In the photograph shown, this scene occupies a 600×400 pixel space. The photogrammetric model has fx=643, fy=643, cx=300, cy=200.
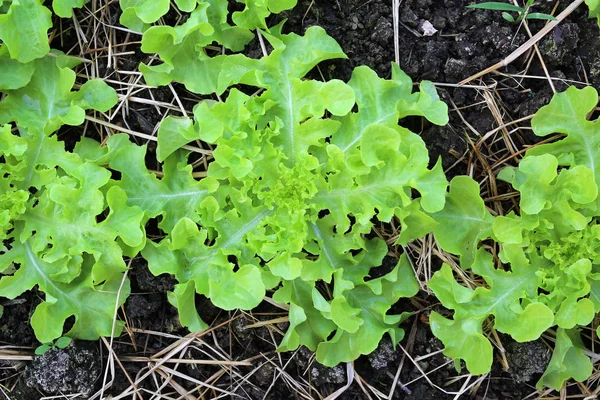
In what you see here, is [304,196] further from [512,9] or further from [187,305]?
[512,9]

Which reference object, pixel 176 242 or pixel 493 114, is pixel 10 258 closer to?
pixel 176 242

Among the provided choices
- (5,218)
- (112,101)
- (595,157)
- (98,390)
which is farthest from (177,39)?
(595,157)

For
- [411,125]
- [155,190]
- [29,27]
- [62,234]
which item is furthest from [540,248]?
[29,27]

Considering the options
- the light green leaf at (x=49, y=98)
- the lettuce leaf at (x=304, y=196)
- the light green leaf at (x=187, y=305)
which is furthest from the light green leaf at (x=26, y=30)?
the light green leaf at (x=187, y=305)

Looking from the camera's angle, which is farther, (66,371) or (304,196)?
(66,371)

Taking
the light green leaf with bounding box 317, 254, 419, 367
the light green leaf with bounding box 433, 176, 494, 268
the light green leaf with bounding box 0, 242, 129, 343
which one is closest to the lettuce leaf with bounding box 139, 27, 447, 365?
the light green leaf with bounding box 317, 254, 419, 367

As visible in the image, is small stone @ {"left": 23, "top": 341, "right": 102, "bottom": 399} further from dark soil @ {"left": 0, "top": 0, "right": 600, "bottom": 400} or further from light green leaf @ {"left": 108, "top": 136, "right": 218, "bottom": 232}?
light green leaf @ {"left": 108, "top": 136, "right": 218, "bottom": 232}

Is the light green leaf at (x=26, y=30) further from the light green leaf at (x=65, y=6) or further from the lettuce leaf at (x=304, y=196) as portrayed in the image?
the lettuce leaf at (x=304, y=196)
